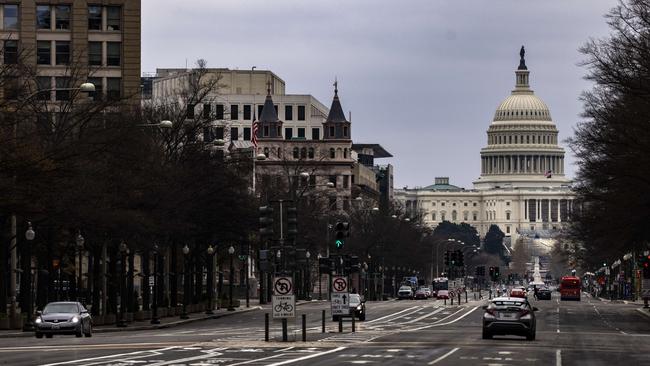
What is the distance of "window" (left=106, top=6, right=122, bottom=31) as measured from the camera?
398 feet

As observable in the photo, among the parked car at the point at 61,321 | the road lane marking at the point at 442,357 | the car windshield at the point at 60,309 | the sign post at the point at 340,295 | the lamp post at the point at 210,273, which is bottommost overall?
the road lane marking at the point at 442,357

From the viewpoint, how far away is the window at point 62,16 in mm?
120188

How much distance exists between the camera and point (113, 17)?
121 meters

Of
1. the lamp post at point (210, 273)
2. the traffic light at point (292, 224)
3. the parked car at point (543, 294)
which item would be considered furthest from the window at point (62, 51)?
the traffic light at point (292, 224)

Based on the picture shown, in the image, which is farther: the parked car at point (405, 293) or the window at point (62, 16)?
the parked car at point (405, 293)

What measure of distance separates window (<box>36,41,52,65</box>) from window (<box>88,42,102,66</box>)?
2756 millimetres

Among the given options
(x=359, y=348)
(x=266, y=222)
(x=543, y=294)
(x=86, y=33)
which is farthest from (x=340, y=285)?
(x=543, y=294)

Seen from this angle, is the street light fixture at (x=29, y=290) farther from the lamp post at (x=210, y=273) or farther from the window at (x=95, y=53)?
the window at (x=95, y=53)

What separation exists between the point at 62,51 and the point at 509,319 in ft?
226

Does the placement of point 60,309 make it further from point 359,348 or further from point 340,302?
point 359,348

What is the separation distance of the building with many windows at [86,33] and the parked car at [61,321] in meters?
57.6

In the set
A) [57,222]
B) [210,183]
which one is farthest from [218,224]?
[57,222]

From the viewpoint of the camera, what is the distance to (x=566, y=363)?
139 feet

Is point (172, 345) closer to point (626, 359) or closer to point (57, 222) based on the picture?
point (626, 359)
